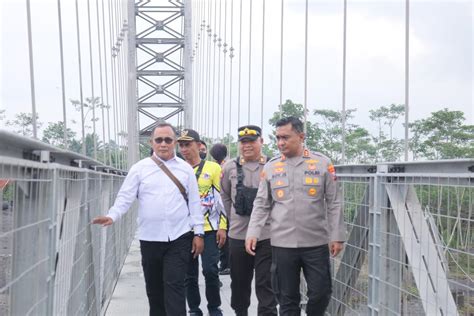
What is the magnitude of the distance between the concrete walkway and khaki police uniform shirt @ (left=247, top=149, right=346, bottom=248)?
1.75 metres

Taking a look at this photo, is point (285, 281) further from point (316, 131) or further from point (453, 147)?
point (316, 131)

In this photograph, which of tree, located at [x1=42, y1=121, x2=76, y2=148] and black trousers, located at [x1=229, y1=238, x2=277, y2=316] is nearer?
black trousers, located at [x1=229, y1=238, x2=277, y2=316]

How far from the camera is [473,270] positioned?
260 centimetres

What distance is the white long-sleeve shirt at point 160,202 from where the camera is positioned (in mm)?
4250

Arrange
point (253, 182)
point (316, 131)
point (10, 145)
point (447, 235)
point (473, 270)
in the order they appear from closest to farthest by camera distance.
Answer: point (10, 145), point (473, 270), point (447, 235), point (253, 182), point (316, 131)

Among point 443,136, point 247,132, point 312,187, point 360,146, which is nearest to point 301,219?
point 312,187

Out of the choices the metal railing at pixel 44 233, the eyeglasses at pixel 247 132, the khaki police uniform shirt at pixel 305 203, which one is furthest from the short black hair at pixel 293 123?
the metal railing at pixel 44 233

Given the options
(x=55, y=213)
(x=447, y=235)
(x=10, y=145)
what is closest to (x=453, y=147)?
(x=447, y=235)

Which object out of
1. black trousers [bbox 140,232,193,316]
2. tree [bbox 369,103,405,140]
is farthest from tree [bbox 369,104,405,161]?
black trousers [bbox 140,232,193,316]

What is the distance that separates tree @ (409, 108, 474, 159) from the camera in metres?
5.37

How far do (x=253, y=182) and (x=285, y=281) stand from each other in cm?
86

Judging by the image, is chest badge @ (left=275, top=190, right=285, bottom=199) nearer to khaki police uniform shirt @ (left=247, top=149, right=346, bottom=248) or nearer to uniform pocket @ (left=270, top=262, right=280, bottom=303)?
khaki police uniform shirt @ (left=247, top=149, right=346, bottom=248)

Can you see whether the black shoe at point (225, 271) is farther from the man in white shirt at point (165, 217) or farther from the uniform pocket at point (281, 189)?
the uniform pocket at point (281, 189)

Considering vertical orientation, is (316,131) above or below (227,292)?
above
